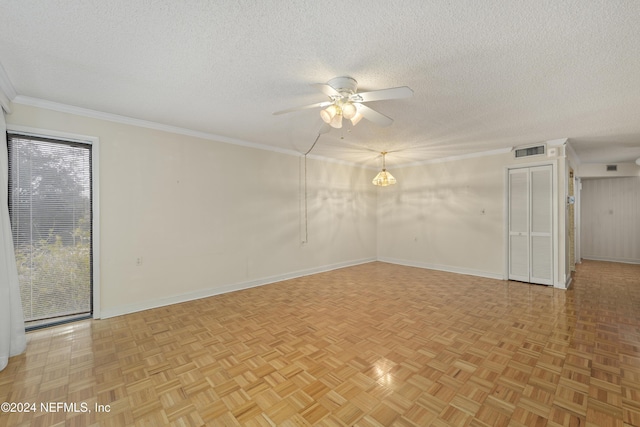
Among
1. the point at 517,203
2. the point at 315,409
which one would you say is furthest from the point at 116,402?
the point at 517,203

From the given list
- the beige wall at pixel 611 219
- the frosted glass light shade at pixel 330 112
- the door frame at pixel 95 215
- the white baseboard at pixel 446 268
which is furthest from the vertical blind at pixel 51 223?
the beige wall at pixel 611 219

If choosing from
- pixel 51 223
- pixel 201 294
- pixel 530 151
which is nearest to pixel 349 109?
pixel 201 294

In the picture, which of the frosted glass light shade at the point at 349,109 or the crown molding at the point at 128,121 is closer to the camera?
the frosted glass light shade at the point at 349,109

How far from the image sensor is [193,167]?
4.06m

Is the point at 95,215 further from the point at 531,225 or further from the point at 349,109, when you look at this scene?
the point at 531,225

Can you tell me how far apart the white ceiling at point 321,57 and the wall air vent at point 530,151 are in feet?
3.42

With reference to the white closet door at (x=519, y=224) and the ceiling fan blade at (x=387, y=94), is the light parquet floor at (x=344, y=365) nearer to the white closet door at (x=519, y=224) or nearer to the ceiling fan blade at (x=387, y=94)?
the white closet door at (x=519, y=224)

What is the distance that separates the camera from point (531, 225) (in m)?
4.88

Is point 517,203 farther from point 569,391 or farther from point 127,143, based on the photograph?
point 127,143

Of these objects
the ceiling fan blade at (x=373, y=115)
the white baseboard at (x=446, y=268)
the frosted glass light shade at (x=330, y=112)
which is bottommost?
the white baseboard at (x=446, y=268)

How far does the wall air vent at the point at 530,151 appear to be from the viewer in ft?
15.3

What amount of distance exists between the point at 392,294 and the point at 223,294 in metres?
2.66

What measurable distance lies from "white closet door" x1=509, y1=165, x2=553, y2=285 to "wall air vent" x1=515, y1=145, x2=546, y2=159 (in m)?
0.25

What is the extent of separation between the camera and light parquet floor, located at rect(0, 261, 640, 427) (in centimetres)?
173
